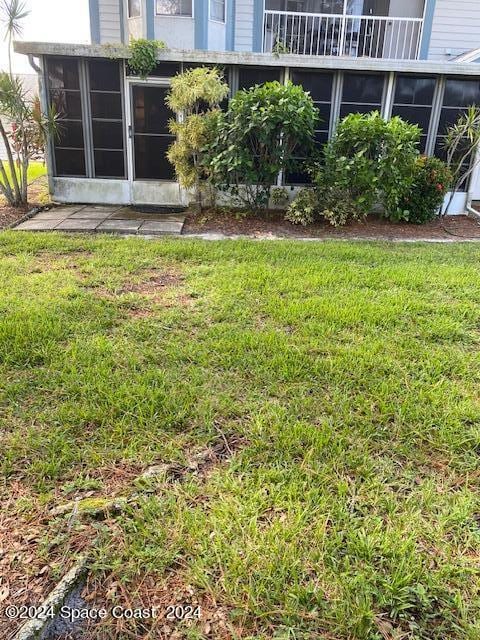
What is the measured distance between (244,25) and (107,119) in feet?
16.1

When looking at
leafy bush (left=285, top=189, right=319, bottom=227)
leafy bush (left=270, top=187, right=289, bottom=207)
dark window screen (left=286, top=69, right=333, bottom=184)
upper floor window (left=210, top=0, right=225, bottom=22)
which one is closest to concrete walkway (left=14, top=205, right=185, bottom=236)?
leafy bush (left=270, top=187, right=289, bottom=207)

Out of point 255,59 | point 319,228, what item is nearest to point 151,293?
point 319,228

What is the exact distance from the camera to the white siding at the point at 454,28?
440 inches

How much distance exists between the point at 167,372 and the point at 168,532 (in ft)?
4.16

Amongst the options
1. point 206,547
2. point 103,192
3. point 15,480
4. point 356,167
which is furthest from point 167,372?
point 103,192

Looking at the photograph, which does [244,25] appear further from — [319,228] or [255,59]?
[319,228]

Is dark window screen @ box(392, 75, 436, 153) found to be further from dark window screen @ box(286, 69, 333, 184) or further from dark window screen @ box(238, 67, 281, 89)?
dark window screen @ box(238, 67, 281, 89)

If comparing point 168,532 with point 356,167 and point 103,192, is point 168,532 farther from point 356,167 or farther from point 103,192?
point 103,192

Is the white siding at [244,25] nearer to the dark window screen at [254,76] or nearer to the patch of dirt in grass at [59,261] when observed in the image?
the dark window screen at [254,76]

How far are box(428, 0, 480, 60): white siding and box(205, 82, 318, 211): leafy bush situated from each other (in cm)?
619

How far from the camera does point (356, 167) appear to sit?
7109 mm

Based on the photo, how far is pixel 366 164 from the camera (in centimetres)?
707

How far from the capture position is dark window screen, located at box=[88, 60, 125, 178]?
800cm

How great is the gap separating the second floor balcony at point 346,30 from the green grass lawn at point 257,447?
9.23 meters
